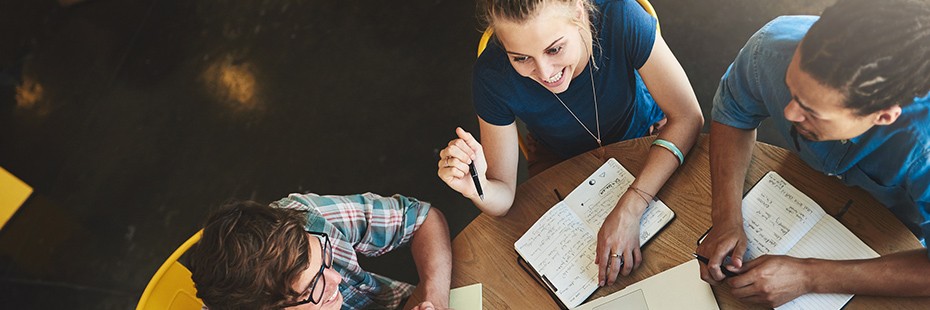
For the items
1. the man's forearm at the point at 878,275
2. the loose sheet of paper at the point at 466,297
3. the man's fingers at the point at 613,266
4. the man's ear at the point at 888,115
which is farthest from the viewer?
the loose sheet of paper at the point at 466,297

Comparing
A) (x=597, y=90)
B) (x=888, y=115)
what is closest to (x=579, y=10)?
(x=597, y=90)

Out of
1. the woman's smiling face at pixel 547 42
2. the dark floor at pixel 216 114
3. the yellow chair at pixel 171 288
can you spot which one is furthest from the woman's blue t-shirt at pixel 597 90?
the dark floor at pixel 216 114

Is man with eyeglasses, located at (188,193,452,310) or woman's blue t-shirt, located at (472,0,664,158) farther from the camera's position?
woman's blue t-shirt, located at (472,0,664,158)

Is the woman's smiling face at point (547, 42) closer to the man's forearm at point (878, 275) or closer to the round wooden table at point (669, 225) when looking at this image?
the round wooden table at point (669, 225)

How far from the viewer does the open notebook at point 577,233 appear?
153 centimetres

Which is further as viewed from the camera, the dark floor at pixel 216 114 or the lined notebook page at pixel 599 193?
the dark floor at pixel 216 114

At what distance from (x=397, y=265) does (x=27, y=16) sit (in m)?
2.79

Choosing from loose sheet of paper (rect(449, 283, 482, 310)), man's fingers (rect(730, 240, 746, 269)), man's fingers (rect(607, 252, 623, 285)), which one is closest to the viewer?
man's fingers (rect(730, 240, 746, 269))

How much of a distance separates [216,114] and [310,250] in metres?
2.06

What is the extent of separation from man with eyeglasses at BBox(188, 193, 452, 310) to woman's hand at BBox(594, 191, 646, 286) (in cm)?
36

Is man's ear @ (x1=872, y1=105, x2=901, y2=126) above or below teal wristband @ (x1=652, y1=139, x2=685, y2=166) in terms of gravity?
above

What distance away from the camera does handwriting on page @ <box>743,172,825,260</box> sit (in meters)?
1.43

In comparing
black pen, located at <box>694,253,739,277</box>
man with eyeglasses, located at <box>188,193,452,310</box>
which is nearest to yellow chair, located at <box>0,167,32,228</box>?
man with eyeglasses, located at <box>188,193,452,310</box>

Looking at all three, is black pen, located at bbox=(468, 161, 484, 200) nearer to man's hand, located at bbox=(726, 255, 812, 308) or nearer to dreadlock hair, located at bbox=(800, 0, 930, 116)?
man's hand, located at bbox=(726, 255, 812, 308)
